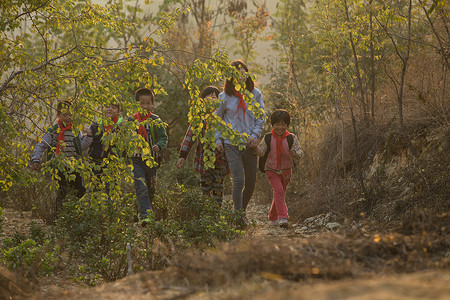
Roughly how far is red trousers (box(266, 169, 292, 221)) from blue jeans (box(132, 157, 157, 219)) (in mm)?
1595

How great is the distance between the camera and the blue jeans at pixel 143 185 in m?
6.96

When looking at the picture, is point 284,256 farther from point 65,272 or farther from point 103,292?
point 65,272

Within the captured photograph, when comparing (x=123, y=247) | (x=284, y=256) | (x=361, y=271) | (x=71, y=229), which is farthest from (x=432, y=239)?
(x=71, y=229)

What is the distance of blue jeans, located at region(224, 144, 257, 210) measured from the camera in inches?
264

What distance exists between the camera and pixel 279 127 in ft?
23.9

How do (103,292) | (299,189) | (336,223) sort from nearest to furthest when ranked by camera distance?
(103,292) → (336,223) → (299,189)

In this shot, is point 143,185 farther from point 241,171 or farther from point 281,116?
point 281,116

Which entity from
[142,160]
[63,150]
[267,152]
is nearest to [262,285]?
[142,160]

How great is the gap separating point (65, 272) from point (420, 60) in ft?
19.4

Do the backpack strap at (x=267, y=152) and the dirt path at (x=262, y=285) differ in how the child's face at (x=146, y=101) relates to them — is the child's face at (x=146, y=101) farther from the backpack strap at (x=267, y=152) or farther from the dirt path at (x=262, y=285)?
the dirt path at (x=262, y=285)

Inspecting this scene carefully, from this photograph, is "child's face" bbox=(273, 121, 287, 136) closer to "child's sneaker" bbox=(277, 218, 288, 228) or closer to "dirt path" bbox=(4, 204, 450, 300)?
"child's sneaker" bbox=(277, 218, 288, 228)

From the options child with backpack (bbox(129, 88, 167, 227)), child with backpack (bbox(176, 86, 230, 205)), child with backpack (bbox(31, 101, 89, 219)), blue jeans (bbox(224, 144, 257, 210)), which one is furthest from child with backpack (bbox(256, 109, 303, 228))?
child with backpack (bbox(31, 101, 89, 219))

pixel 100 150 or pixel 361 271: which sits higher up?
pixel 100 150

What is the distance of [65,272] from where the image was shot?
538 cm
